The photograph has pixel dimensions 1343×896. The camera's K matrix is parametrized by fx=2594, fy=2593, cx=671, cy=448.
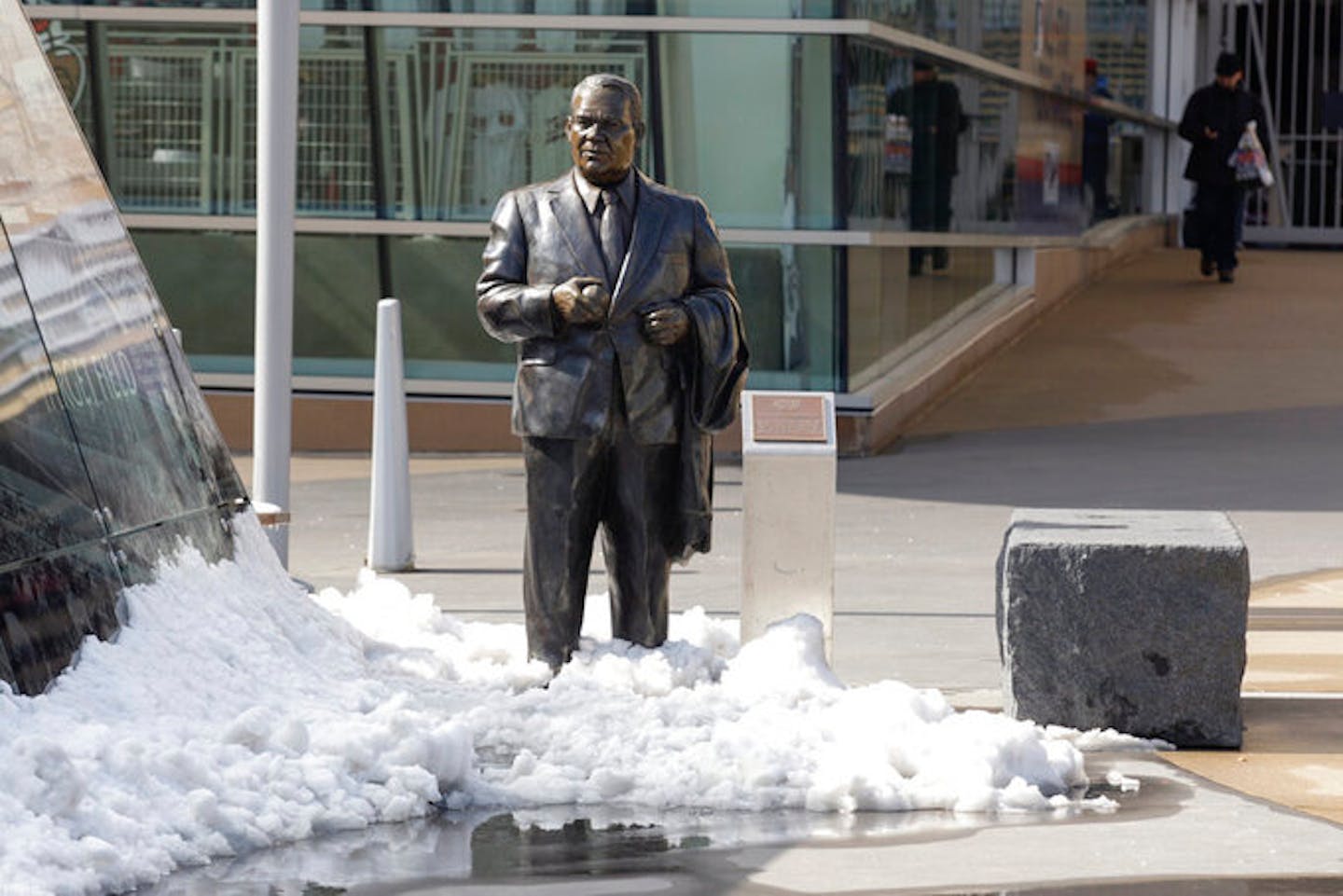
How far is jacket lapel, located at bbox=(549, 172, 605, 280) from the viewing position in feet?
27.4

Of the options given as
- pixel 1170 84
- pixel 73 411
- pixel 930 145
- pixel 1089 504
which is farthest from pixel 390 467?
pixel 1170 84

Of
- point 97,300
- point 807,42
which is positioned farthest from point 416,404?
point 97,300

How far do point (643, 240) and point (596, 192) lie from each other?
0.76 feet

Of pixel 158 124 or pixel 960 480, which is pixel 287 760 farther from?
pixel 158 124

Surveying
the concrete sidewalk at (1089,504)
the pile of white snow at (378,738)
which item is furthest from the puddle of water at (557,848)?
the concrete sidewalk at (1089,504)

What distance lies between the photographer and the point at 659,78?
16.5 metres

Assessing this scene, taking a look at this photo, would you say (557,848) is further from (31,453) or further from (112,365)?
(112,365)

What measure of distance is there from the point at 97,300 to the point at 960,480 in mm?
8284

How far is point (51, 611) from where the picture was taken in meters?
6.93

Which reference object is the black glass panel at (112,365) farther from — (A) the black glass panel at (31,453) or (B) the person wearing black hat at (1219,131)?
(B) the person wearing black hat at (1219,131)

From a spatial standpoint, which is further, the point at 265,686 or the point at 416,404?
the point at 416,404

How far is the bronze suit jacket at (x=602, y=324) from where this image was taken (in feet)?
27.3

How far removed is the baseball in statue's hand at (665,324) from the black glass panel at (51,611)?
74.6 inches

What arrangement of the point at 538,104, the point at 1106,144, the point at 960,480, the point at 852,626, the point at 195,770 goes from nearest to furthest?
1. the point at 195,770
2. the point at 852,626
3. the point at 960,480
4. the point at 538,104
5. the point at 1106,144
